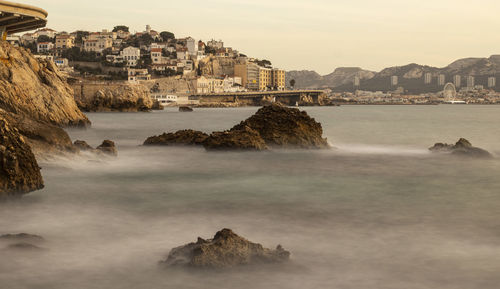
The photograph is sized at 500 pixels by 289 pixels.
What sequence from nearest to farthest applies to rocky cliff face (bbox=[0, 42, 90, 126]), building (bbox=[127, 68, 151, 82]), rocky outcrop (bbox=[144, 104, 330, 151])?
rocky outcrop (bbox=[144, 104, 330, 151]) → rocky cliff face (bbox=[0, 42, 90, 126]) → building (bbox=[127, 68, 151, 82])

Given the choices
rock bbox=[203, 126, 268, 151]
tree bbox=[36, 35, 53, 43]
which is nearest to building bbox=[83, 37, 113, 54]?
tree bbox=[36, 35, 53, 43]

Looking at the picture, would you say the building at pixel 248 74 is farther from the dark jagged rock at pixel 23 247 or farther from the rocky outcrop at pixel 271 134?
the dark jagged rock at pixel 23 247

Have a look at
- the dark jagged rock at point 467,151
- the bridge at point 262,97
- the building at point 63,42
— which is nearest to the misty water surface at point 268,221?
the dark jagged rock at point 467,151

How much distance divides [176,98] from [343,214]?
11249 centimetres

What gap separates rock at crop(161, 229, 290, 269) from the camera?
6730 millimetres

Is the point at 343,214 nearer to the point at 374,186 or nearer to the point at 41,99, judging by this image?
the point at 374,186

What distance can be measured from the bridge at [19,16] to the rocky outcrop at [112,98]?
127 feet

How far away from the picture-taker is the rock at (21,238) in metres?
7.80

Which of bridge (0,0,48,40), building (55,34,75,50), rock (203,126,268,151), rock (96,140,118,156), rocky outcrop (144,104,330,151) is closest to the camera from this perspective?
rock (96,140,118,156)

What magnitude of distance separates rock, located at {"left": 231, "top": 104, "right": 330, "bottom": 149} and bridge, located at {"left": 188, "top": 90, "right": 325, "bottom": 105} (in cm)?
10481

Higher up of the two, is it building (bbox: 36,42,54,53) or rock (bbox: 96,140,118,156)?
building (bbox: 36,42,54,53)

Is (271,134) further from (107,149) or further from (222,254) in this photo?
(222,254)

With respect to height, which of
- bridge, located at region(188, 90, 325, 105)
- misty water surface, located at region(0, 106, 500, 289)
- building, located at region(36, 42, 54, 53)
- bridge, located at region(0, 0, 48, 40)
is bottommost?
misty water surface, located at region(0, 106, 500, 289)

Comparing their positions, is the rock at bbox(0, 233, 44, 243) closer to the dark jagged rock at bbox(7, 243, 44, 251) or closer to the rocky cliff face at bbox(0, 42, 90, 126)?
the dark jagged rock at bbox(7, 243, 44, 251)
